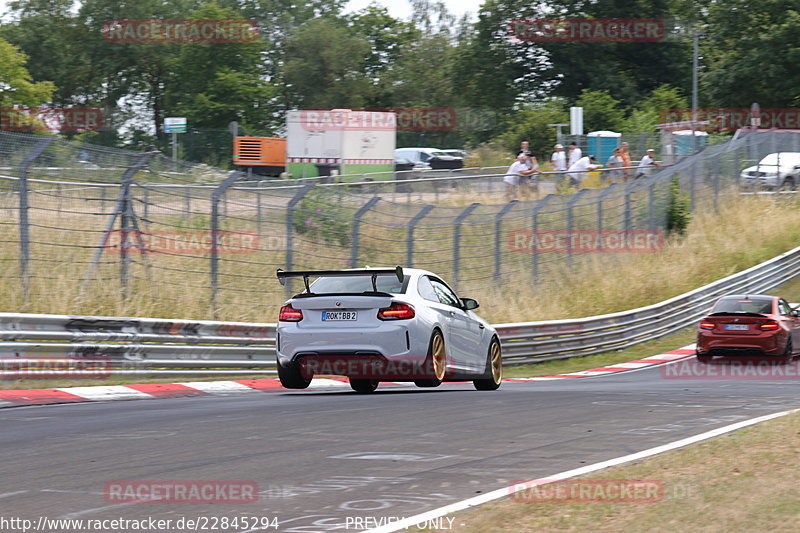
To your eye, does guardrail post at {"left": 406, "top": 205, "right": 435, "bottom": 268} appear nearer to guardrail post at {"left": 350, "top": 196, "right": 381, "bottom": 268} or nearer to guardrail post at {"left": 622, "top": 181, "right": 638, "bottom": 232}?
guardrail post at {"left": 350, "top": 196, "right": 381, "bottom": 268}

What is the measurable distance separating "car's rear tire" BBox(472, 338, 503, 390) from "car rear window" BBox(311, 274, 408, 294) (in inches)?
95.8

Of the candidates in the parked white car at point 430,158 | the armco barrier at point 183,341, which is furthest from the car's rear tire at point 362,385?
the parked white car at point 430,158

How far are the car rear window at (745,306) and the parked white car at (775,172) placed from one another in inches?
740

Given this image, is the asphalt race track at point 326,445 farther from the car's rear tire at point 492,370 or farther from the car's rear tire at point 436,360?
the car's rear tire at point 492,370

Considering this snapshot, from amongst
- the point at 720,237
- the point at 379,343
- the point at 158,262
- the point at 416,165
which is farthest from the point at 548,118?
the point at 379,343

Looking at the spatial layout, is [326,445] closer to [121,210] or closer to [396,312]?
[396,312]

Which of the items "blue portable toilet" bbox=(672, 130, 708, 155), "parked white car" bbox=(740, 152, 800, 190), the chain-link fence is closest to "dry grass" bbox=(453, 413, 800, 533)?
the chain-link fence

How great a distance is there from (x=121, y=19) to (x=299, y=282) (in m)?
74.1

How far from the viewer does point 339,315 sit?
42.0ft

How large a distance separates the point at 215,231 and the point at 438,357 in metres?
5.36

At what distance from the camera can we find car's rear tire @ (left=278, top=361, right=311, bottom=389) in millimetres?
13344

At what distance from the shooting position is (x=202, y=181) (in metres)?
17.7

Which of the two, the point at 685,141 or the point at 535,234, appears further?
the point at 685,141

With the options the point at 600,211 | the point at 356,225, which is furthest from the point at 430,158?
the point at 356,225
